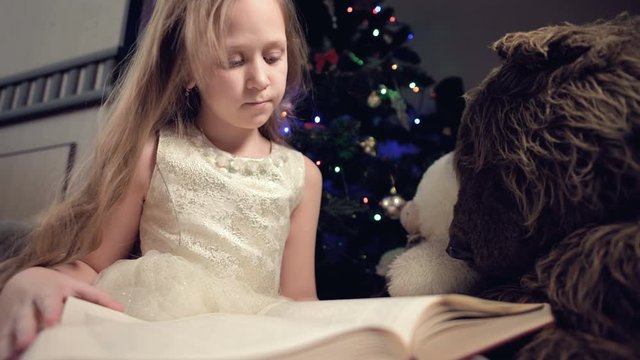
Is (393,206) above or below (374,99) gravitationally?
below

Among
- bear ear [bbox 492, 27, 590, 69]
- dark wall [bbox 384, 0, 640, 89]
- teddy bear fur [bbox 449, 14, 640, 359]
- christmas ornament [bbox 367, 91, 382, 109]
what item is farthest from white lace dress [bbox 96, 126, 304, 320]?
dark wall [bbox 384, 0, 640, 89]

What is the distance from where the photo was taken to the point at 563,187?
52 centimetres

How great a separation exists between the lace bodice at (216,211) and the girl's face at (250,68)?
9cm

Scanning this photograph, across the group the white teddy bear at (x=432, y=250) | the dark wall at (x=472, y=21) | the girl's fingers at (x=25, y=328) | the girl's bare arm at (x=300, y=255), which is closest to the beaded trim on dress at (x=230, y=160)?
the girl's bare arm at (x=300, y=255)

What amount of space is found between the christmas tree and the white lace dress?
0.37 metres

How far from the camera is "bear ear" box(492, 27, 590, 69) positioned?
552 millimetres

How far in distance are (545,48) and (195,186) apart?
0.54 m

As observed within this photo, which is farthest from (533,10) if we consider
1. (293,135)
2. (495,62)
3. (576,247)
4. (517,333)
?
(517,333)

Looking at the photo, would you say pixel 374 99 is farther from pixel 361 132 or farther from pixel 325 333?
pixel 325 333

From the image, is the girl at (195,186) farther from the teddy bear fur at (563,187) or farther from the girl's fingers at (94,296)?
the teddy bear fur at (563,187)

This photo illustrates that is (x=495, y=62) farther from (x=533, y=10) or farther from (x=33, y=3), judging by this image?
(x=33, y=3)

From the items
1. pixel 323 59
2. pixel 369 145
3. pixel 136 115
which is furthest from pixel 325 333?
pixel 323 59

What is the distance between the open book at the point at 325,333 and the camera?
37 centimetres

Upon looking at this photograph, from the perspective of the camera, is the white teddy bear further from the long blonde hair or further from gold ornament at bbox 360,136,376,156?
gold ornament at bbox 360,136,376,156
